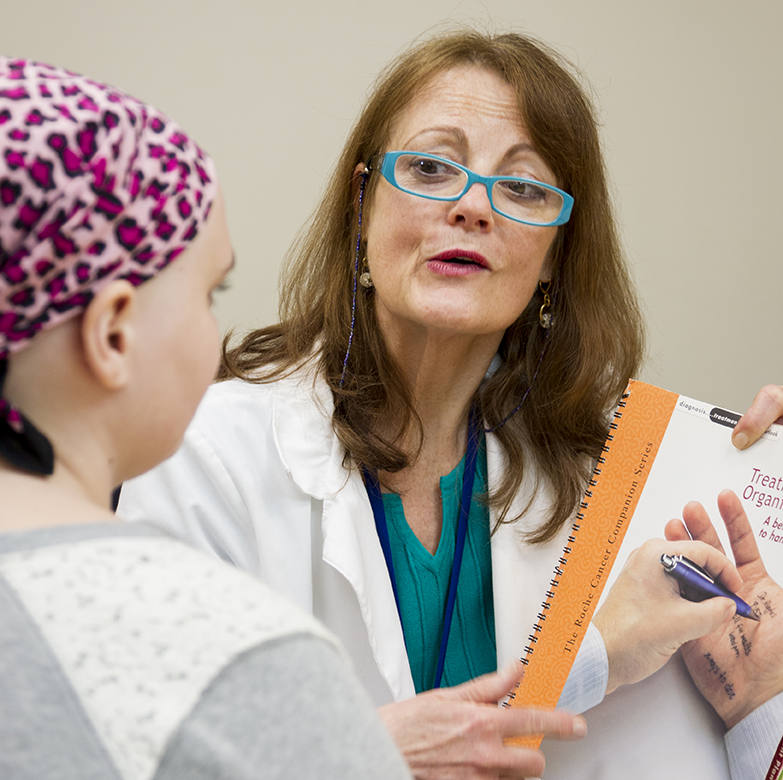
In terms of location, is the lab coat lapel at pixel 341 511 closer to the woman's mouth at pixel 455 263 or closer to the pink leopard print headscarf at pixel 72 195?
the woman's mouth at pixel 455 263

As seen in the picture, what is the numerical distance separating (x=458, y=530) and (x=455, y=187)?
1.61ft

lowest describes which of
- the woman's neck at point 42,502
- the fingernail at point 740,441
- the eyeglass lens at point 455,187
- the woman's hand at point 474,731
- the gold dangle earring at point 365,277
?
the woman's hand at point 474,731

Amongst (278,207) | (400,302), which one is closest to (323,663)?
(400,302)

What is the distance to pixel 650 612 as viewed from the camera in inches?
34.8

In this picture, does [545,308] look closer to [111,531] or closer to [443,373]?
[443,373]

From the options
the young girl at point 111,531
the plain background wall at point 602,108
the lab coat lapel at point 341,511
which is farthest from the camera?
the plain background wall at point 602,108

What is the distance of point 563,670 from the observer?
0.89 meters

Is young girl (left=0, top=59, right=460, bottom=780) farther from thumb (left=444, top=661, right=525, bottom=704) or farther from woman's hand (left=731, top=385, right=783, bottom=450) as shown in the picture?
woman's hand (left=731, top=385, right=783, bottom=450)

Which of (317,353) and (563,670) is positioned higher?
(317,353)

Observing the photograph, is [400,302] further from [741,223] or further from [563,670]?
[741,223]

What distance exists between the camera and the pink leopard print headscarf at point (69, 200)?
1.28 ft

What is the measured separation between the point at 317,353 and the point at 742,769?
784mm

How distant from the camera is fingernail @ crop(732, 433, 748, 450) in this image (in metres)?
0.88

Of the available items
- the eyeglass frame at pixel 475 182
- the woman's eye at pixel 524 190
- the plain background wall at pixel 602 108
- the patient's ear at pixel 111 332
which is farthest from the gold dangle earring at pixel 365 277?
the patient's ear at pixel 111 332
